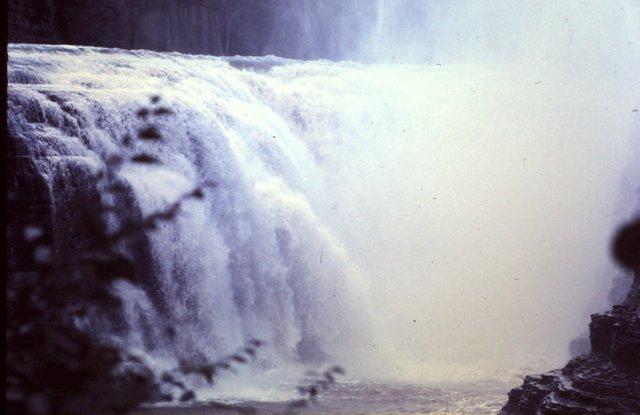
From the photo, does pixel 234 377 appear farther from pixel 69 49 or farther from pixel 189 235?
pixel 69 49

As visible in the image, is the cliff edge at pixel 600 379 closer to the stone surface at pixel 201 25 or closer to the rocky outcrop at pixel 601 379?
the rocky outcrop at pixel 601 379

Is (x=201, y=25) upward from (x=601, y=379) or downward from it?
upward

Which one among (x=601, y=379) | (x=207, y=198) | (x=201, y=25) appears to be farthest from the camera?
(x=201, y=25)

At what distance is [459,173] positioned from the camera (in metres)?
23.4

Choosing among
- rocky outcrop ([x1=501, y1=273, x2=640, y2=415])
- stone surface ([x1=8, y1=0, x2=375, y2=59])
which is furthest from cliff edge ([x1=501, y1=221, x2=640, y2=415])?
stone surface ([x1=8, y1=0, x2=375, y2=59])

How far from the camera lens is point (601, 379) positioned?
10.7 meters

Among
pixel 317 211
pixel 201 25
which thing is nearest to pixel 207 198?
pixel 317 211

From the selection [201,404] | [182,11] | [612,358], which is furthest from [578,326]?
[182,11]

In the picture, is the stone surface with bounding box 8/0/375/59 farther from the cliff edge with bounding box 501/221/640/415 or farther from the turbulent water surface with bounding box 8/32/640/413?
the cliff edge with bounding box 501/221/640/415

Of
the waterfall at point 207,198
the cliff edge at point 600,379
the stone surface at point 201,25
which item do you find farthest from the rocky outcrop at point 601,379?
the stone surface at point 201,25

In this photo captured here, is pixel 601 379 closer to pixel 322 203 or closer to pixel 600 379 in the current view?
pixel 600 379

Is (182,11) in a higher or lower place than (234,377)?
higher

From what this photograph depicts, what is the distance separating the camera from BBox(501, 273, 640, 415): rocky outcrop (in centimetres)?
1040

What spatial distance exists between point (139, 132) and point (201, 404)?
8.73 meters
